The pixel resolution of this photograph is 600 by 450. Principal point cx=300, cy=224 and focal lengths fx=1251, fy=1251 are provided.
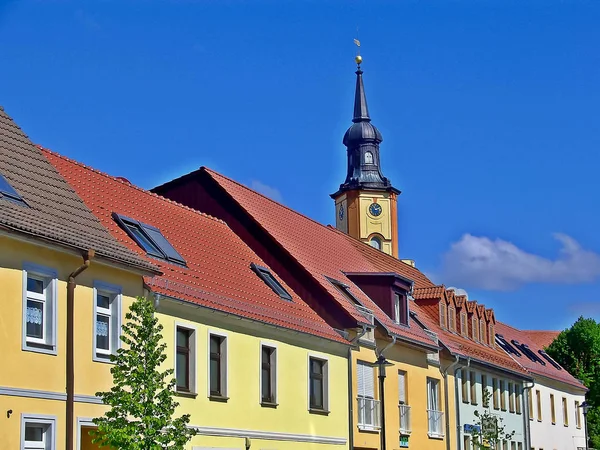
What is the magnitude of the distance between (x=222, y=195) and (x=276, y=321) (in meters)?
7.67

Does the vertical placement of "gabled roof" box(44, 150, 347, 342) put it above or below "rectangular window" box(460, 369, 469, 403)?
above

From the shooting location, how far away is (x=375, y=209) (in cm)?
12188

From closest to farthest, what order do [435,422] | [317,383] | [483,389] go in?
[317,383], [435,422], [483,389]

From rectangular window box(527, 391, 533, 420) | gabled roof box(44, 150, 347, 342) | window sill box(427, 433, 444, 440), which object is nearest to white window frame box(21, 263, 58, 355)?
gabled roof box(44, 150, 347, 342)

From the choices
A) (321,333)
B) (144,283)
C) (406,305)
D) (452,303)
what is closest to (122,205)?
(144,283)

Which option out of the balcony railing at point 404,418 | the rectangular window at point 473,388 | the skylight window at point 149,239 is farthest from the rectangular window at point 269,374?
the rectangular window at point 473,388

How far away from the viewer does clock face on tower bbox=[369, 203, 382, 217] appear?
399 feet

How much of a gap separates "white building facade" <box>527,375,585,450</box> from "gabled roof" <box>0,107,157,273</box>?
37.2 meters

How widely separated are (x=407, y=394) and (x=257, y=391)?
1102 centimetres

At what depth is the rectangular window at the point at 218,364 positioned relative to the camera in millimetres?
27406

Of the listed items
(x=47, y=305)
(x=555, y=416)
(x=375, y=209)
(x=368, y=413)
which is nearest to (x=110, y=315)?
(x=47, y=305)

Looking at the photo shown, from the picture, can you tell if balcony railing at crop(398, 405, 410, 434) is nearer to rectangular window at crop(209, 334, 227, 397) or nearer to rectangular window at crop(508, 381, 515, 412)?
rectangular window at crop(209, 334, 227, 397)

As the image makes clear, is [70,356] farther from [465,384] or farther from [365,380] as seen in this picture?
[465,384]

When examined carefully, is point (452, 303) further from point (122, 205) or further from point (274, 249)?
point (122, 205)
